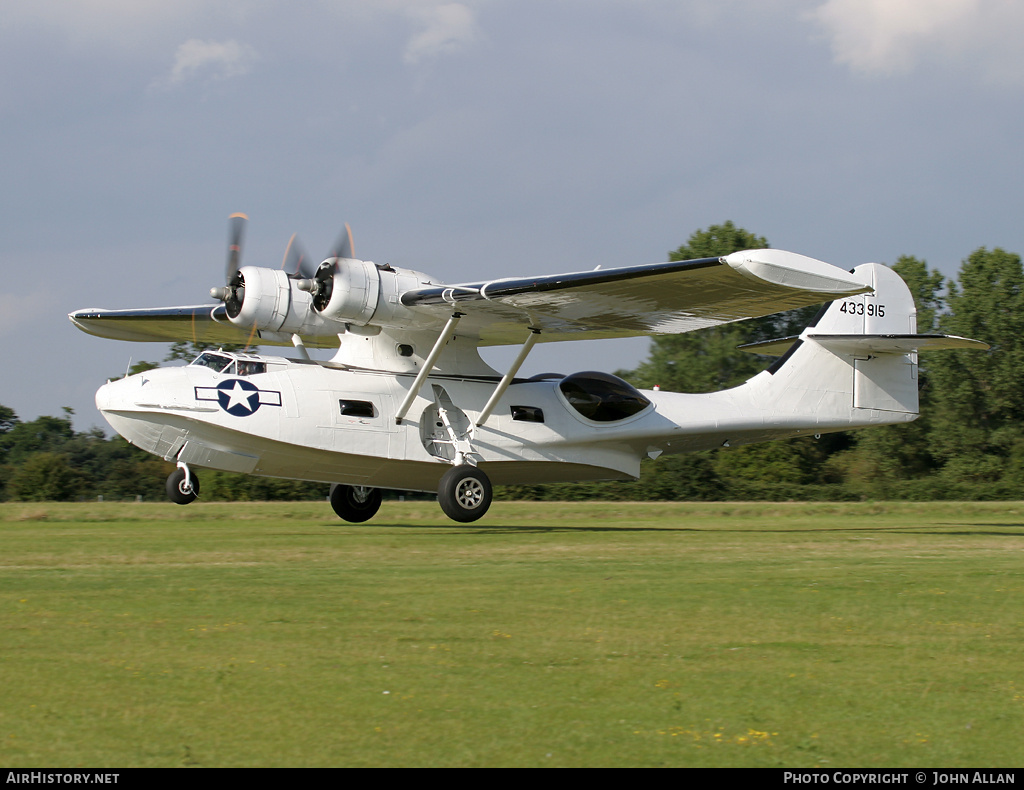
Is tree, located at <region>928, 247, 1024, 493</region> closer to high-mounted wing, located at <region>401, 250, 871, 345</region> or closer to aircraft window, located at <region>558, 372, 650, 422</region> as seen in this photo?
aircraft window, located at <region>558, 372, 650, 422</region>

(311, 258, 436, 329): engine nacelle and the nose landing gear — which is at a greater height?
(311, 258, 436, 329): engine nacelle

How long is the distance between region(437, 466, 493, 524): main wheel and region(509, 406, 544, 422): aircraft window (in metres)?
1.45

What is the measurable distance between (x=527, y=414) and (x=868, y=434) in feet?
119

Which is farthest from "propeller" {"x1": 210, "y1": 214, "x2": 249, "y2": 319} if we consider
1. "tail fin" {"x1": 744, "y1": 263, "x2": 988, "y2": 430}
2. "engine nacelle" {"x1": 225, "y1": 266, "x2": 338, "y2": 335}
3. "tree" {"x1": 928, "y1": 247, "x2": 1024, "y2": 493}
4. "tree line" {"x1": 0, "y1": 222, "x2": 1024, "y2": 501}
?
"tree" {"x1": 928, "y1": 247, "x2": 1024, "y2": 493}

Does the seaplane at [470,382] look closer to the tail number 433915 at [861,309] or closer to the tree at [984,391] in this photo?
the tail number 433915 at [861,309]

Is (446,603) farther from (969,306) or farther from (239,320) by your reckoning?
(969,306)

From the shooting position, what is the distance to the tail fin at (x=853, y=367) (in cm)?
1948

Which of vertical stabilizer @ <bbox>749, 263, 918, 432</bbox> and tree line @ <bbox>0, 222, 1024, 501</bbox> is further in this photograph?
tree line @ <bbox>0, 222, 1024, 501</bbox>

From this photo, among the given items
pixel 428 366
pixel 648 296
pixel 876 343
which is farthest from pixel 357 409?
pixel 876 343

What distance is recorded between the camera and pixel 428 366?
52.5ft

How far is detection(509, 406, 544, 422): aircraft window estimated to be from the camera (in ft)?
57.4

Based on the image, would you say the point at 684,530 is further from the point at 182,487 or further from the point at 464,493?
the point at 182,487

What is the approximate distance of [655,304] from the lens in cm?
1584

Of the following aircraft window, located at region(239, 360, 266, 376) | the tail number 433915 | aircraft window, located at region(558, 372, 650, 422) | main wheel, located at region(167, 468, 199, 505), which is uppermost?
the tail number 433915
